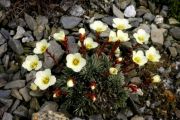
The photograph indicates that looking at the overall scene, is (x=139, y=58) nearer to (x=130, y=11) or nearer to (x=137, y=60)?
(x=137, y=60)

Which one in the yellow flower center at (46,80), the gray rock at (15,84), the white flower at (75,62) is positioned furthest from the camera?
the gray rock at (15,84)

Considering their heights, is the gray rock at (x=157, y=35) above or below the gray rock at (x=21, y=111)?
above

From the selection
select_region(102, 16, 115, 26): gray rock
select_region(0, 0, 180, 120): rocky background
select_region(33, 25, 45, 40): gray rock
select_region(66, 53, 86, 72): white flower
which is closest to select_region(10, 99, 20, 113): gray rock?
select_region(0, 0, 180, 120): rocky background

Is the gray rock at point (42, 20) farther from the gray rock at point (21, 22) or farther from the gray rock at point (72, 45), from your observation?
the gray rock at point (72, 45)

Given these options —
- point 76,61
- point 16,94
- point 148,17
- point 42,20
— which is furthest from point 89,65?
point 148,17

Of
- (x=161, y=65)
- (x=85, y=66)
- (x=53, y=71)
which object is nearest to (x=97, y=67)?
(x=85, y=66)

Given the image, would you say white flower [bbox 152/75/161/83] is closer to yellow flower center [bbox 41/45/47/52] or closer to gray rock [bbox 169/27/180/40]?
gray rock [bbox 169/27/180/40]

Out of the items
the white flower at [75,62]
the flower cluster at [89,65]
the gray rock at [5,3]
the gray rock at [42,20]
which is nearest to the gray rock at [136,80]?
the flower cluster at [89,65]
